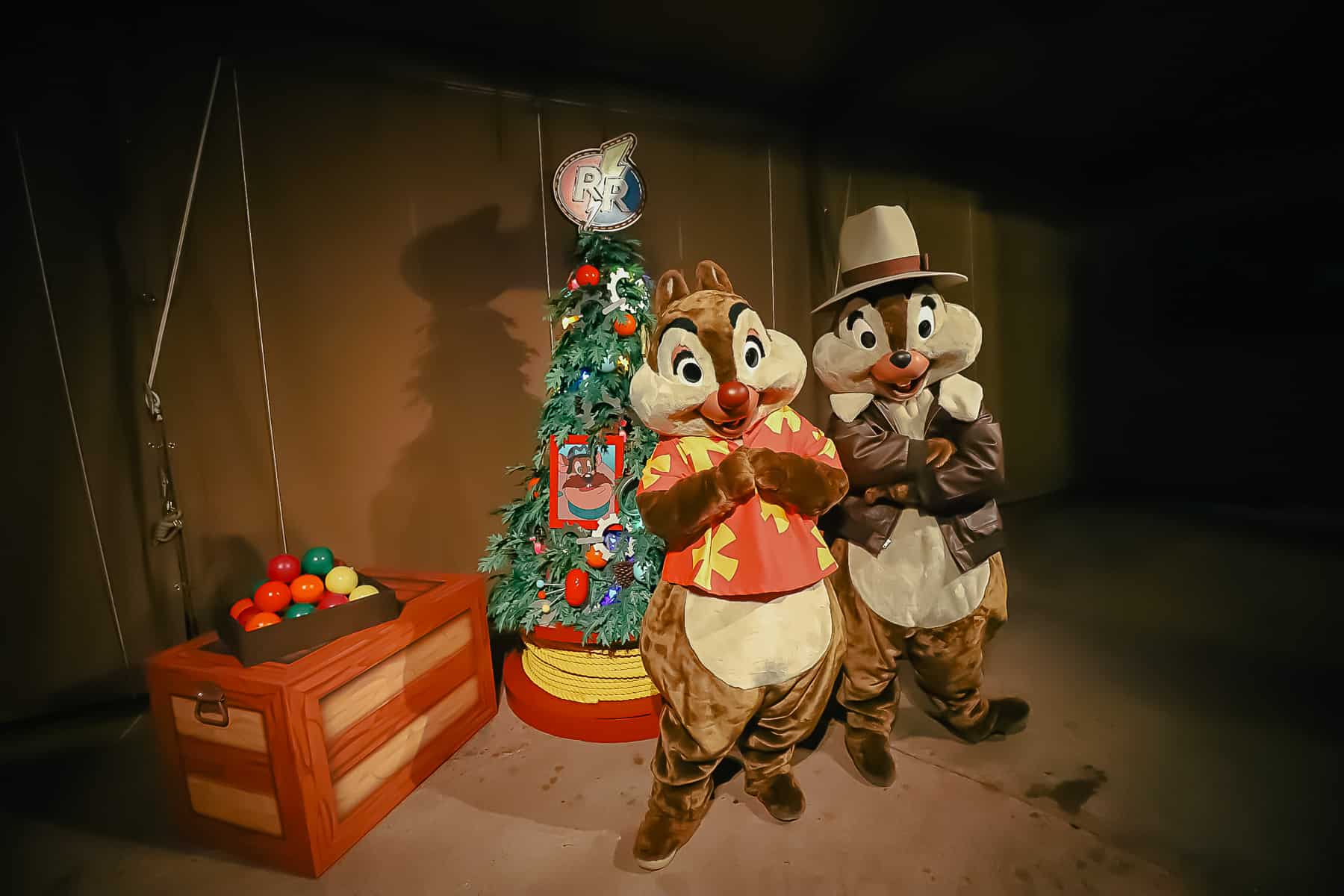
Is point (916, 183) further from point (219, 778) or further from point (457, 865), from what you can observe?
point (219, 778)

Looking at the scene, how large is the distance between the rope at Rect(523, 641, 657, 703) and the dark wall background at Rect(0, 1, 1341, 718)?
1.06 metres

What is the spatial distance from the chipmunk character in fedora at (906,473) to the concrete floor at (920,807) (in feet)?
0.83

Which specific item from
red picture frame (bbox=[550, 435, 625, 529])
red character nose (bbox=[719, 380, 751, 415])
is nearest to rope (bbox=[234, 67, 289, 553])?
red picture frame (bbox=[550, 435, 625, 529])

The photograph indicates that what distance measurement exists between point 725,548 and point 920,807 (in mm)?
858

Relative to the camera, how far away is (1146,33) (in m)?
2.07

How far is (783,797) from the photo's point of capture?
1.46 meters

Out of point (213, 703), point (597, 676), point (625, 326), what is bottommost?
point (597, 676)

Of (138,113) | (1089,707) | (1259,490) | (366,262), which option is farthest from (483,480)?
(1259,490)

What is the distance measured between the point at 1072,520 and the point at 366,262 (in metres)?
3.98

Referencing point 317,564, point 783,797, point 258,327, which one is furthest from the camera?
point 258,327

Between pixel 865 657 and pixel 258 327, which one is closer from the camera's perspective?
pixel 865 657

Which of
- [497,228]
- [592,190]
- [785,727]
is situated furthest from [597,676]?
[497,228]

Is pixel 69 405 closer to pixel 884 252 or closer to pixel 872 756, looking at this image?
pixel 884 252

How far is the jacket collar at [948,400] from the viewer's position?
1.55 m
